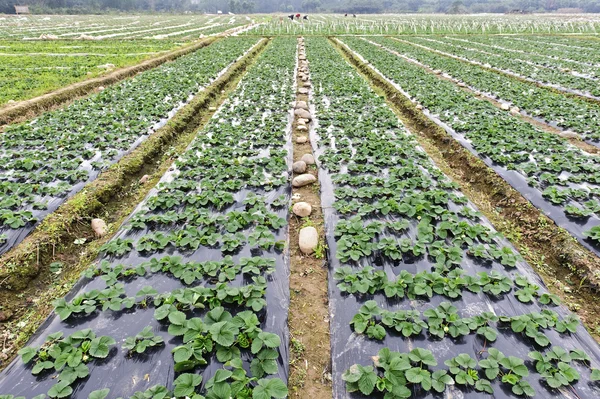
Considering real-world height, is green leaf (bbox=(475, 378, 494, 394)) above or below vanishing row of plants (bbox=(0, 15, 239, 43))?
below

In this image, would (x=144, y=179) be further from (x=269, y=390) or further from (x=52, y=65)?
(x=52, y=65)

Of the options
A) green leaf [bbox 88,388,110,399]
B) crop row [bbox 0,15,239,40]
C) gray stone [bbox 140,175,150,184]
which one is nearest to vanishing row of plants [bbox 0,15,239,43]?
crop row [bbox 0,15,239,40]

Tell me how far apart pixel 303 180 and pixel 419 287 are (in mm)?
3352

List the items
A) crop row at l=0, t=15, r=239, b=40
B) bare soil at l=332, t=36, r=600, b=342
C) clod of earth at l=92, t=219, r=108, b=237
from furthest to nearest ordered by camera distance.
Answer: crop row at l=0, t=15, r=239, b=40
clod of earth at l=92, t=219, r=108, b=237
bare soil at l=332, t=36, r=600, b=342

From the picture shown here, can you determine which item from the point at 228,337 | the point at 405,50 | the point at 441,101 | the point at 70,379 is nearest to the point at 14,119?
the point at 70,379

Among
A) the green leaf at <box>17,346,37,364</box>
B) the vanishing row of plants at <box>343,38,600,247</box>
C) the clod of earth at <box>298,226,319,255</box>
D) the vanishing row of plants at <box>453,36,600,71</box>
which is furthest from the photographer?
the vanishing row of plants at <box>453,36,600,71</box>

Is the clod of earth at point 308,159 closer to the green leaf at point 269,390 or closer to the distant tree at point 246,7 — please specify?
the green leaf at point 269,390

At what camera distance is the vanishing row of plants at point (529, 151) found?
580 cm

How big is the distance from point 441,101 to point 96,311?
39.3 feet

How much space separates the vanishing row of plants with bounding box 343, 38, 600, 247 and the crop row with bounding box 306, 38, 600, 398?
1707 mm

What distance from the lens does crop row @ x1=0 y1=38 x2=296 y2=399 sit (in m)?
2.95

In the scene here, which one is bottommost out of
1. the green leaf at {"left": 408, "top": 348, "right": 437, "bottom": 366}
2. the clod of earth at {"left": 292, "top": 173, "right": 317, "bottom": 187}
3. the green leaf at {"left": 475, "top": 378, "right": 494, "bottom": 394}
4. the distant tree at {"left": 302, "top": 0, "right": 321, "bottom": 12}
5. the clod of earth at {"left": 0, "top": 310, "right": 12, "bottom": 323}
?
the clod of earth at {"left": 0, "top": 310, "right": 12, "bottom": 323}

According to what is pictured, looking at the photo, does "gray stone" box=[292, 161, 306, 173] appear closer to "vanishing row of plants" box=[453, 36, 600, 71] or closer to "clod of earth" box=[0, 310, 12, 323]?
"clod of earth" box=[0, 310, 12, 323]

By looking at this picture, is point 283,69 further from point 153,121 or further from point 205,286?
point 205,286
